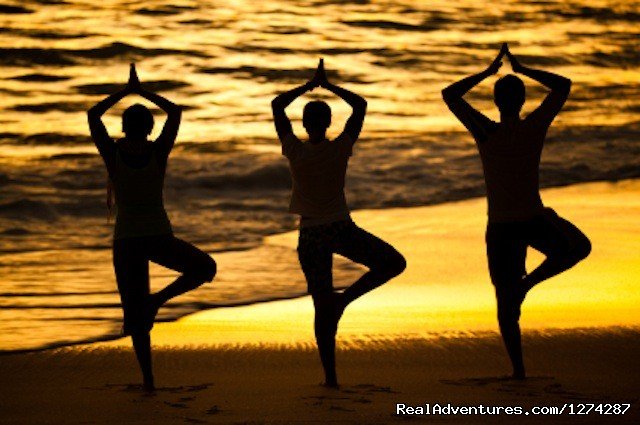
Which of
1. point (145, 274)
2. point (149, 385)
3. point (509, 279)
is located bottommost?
point (149, 385)

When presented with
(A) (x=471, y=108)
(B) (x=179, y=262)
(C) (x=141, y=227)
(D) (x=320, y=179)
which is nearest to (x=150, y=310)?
(B) (x=179, y=262)

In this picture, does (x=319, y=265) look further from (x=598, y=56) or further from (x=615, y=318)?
(x=598, y=56)

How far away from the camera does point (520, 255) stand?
7.59 meters

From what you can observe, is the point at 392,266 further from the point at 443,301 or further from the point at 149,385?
the point at 443,301

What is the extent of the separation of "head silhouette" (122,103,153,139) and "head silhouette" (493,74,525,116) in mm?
1900

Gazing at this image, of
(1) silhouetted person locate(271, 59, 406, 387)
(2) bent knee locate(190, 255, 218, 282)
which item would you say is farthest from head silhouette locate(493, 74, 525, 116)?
(2) bent knee locate(190, 255, 218, 282)

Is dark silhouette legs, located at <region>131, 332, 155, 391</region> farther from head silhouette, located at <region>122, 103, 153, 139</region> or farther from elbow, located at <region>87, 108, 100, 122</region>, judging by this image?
elbow, located at <region>87, 108, 100, 122</region>

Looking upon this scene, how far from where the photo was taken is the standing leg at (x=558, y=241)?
24.4 ft

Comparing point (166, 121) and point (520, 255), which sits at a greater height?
point (166, 121)

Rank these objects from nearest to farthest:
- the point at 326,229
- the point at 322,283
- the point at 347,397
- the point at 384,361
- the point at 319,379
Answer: the point at 347,397
the point at 326,229
the point at 322,283
the point at 319,379
the point at 384,361


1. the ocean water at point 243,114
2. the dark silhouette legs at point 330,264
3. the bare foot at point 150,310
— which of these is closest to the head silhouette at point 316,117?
the dark silhouette legs at point 330,264

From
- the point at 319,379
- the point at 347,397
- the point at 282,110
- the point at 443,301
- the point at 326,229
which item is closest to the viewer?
the point at 347,397


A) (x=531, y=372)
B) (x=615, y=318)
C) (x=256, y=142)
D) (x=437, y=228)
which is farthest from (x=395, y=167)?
(x=531, y=372)

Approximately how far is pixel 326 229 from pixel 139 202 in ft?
3.35
